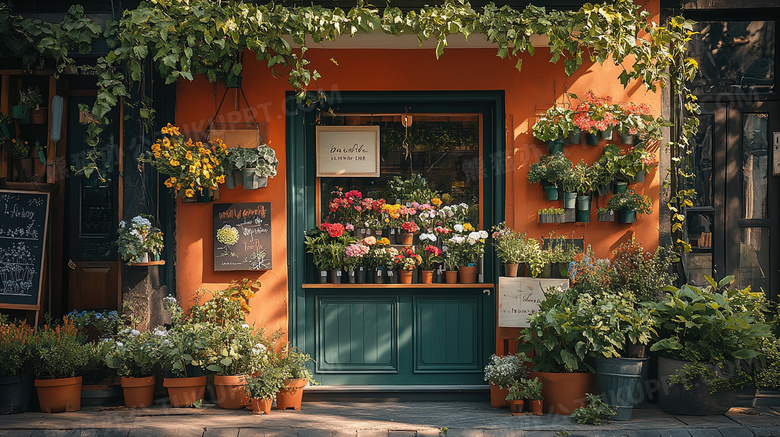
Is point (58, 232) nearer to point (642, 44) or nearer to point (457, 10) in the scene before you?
point (457, 10)

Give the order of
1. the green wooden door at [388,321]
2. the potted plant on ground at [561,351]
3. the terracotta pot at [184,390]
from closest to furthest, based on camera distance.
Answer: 1. the potted plant on ground at [561,351]
2. the terracotta pot at [184,390]
3. the green wooden door at [388,321]

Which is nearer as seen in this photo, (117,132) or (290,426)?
(290,426)

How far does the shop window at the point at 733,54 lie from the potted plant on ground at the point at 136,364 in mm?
5909

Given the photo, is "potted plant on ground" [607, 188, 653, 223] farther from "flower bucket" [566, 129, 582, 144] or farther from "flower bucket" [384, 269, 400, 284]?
"flower bucket" [384, 269, 400, 284]

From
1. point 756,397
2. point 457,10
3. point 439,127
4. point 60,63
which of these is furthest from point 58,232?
point 756,397

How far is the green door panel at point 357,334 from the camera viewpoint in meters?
6.75

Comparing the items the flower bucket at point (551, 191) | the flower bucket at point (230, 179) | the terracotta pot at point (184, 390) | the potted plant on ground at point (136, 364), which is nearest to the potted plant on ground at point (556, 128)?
the flower bucket at point (551, 191)

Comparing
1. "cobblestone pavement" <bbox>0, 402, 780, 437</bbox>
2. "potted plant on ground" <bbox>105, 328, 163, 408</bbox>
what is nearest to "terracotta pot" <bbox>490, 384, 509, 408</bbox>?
"cobblestone pavement" <bbox>0, 402, 780, 437</bbox>

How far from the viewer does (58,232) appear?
6.90 m

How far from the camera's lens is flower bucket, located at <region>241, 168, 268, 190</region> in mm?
6359

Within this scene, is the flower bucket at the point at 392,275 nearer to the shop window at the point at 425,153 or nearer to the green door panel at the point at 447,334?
the green door panel at the point at 447,334

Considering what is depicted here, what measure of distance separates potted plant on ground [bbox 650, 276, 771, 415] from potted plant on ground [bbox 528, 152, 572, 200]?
4.70 ft

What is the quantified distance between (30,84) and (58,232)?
158cm

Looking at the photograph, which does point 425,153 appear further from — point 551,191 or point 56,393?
point 56,393
